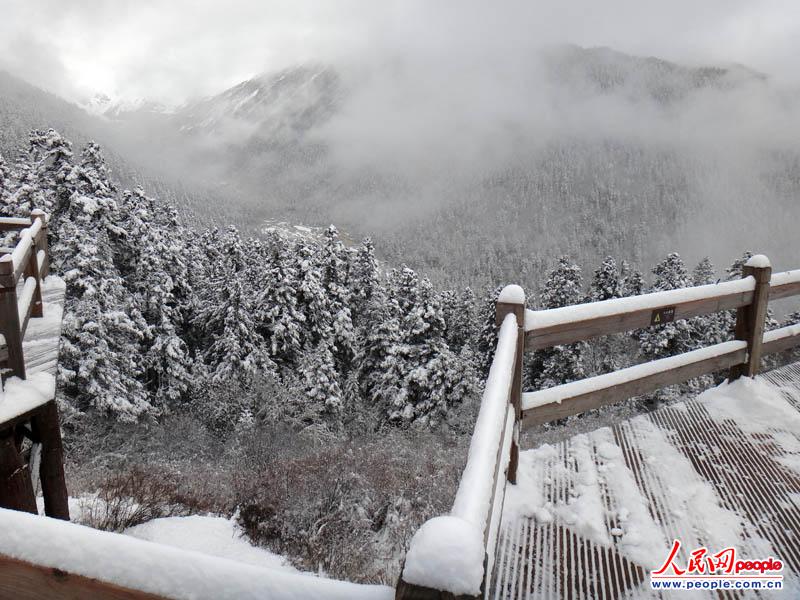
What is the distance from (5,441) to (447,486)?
11002mm

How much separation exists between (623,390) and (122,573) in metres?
4.09

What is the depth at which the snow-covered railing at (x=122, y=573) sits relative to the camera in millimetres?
1142

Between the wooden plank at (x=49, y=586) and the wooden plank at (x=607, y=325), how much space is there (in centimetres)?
281

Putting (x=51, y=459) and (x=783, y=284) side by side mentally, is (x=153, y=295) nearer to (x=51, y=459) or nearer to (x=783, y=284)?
(x=51, y=459)

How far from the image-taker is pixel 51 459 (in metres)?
5.44

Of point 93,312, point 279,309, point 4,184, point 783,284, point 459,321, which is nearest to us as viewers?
point 783,284

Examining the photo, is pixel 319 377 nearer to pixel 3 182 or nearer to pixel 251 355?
pixel 251 355

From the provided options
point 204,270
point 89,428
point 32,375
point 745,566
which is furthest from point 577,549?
point 204,270

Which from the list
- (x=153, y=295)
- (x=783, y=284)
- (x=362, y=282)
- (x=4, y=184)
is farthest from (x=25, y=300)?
(x=362, y=282)

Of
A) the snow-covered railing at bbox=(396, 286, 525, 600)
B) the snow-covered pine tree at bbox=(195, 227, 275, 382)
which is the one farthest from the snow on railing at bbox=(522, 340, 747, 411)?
the snow-covered pine tree at bbox=(195, 227, 275, 382)

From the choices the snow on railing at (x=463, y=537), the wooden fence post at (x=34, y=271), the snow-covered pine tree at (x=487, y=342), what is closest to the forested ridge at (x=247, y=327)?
the snow-covered pine tree at (x=487, y=342)

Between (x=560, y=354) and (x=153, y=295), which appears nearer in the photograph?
(x=153, y=295)

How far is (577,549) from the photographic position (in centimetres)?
304

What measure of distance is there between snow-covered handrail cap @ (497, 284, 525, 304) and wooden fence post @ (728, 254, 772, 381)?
325 centimetres
